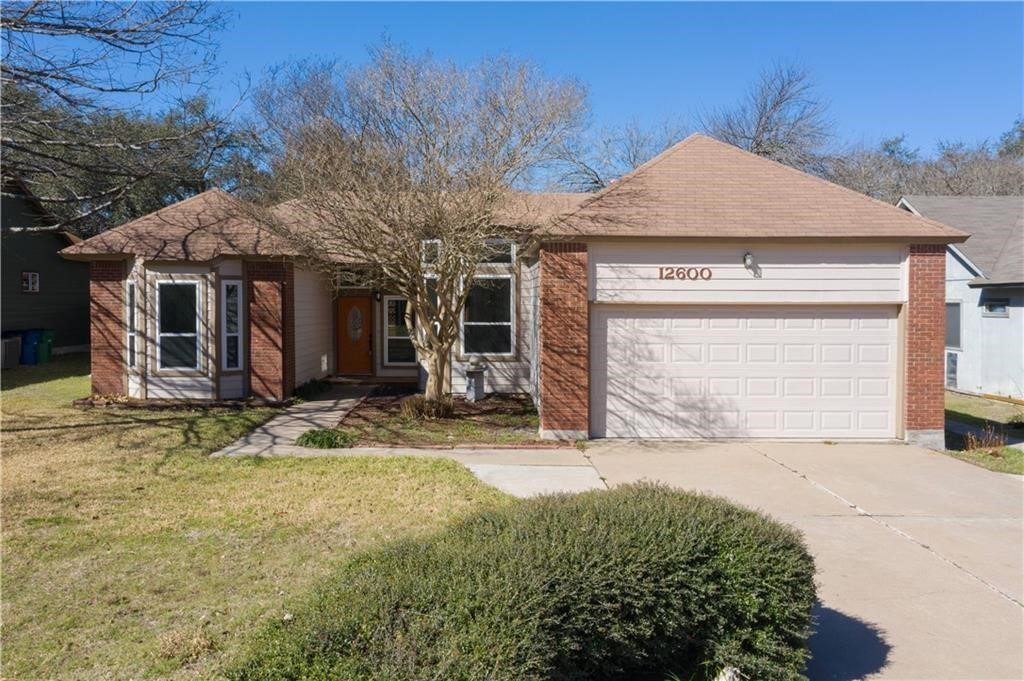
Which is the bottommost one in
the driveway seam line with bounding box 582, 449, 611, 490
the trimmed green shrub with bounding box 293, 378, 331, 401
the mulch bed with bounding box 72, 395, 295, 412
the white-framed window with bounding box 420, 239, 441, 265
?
the driveway seam line with bounding box 582, 449, 611, 490

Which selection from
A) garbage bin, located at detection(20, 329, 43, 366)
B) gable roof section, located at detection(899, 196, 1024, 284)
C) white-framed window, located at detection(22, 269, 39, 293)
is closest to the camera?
gable roof section, located at detection(899, 196, 1024, 284)

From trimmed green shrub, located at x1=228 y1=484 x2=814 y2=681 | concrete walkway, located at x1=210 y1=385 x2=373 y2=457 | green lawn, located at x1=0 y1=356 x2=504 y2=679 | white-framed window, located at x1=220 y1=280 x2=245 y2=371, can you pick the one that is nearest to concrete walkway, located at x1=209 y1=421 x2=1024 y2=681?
concrete walkway, located at x1=210 y1=385 x2=373 y2=457

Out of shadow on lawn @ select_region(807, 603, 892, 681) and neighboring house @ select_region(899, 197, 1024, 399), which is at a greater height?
neighboring house @ select_region(899, 197, 1024, 399)

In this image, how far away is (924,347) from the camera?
11320 mm

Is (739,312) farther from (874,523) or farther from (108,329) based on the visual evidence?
(108,329)

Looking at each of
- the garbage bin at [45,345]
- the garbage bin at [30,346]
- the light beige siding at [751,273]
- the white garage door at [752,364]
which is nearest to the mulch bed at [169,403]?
the white garage door at [752,364]

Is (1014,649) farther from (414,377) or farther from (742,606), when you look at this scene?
(414,377)

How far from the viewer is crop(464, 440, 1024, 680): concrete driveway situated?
15.5 feet

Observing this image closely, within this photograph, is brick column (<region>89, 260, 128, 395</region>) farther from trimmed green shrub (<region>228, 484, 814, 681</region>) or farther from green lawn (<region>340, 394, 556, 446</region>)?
trimmed green shrub (<region>228, 484, 814, 681</region>)

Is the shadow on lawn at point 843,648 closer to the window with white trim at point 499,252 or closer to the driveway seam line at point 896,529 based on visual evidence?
the driveway seam line at point 896,529

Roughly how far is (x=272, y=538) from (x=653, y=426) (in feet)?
22.6

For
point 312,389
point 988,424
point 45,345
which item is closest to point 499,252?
point 312,389

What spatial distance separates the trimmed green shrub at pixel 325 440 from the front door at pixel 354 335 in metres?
8.38

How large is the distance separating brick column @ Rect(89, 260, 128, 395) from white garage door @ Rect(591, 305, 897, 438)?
9.97 metres
